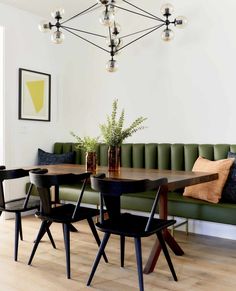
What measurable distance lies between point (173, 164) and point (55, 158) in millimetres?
1583

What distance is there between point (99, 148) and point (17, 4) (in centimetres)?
205

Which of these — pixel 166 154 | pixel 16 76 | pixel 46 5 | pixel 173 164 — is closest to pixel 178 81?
pixel 166 154

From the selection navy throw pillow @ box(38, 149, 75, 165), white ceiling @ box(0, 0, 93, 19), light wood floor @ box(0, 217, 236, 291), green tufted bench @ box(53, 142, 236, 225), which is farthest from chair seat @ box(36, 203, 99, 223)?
white ceiling @ box(0, 0, 93, 19)

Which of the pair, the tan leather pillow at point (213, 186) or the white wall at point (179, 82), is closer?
the tan leather pillow at point (213, 186)

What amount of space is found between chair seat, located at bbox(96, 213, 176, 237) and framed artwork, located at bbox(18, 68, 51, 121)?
2577mm

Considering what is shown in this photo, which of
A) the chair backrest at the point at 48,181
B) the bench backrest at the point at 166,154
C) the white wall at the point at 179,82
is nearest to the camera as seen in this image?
the chair backrest at the point at 48,181

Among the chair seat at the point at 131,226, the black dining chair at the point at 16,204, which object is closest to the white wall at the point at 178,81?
the chair seat at the point at 131,226

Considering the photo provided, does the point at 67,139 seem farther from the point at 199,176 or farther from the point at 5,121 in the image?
the point at 199,176

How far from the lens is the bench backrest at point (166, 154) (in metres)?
3.67

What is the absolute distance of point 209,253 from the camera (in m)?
3.10

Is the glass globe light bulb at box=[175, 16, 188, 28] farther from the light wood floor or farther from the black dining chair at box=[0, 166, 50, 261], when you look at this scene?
the light wood floor

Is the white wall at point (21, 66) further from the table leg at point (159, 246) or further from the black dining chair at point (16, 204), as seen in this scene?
the table leg at point (159, 246)

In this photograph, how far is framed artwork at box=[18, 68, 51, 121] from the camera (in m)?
4.59

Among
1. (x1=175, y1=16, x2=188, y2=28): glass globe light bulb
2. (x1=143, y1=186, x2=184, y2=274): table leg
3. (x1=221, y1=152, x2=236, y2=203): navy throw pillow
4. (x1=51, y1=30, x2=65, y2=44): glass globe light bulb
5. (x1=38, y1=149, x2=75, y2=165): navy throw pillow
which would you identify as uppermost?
(x1=175, y1=16, x2=188, y2=28): glass globe light bulb
